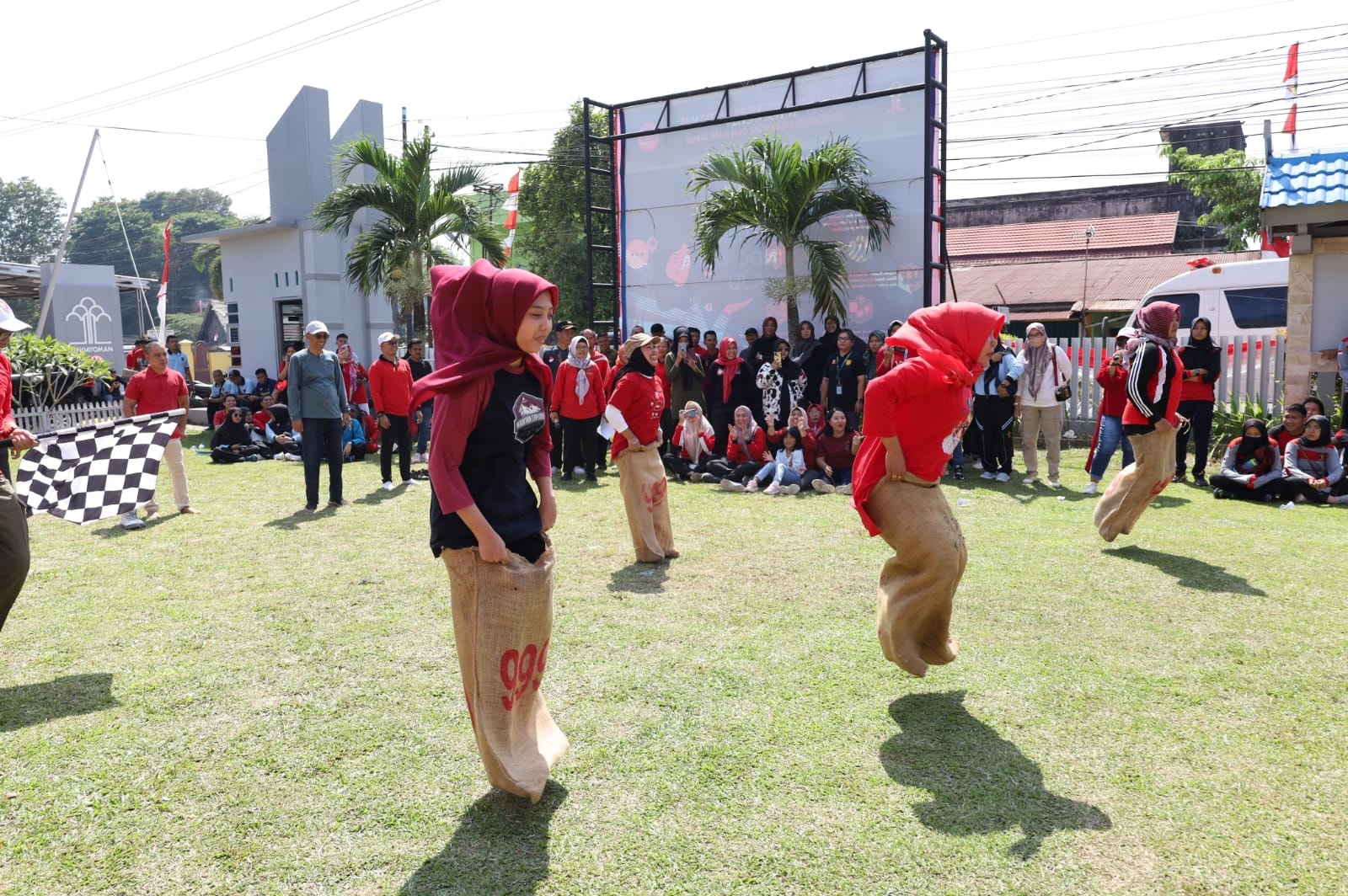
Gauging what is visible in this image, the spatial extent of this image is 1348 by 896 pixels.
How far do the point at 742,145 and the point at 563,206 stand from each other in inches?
589

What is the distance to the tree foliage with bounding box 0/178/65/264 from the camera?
78688 mm

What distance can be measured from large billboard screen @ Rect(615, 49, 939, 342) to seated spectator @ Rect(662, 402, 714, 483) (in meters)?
3.35

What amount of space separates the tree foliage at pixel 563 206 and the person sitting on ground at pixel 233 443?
14.4 m

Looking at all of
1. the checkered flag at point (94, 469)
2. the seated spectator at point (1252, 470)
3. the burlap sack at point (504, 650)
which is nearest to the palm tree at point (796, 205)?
the seated spectator at point (1252, 470)

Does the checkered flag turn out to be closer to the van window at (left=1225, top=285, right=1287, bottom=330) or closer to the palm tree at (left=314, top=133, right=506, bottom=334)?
the palm tree at (left=314, top=133, right=506, bottom=334)

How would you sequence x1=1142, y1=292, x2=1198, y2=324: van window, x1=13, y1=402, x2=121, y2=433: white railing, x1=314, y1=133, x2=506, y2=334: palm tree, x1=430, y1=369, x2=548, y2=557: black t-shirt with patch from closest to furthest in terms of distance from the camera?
x1=430, y1=369, x2=548, y2=557: black t-shirt with patch
x1=1142, y1=292, x2=1198, y2=324: van window
x1=13, y1=402, x2=121, y2=433: white railing
x1=314, y1=133, x2=506, y2=334: palm tree

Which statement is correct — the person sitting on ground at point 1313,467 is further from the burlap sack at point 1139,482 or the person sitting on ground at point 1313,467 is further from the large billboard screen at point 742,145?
the large billboard screen at point 742,145

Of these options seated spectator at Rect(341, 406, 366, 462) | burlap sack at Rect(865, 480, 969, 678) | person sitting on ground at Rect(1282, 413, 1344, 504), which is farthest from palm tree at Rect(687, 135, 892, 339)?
burlap sack at Rect(865, 480, 969, 678)

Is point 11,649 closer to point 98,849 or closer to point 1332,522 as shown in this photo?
point 98,849

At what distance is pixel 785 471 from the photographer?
11.1 meters

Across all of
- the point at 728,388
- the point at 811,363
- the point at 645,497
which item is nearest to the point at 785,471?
the point at 728,388

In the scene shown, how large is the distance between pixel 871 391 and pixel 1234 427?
10362 mm

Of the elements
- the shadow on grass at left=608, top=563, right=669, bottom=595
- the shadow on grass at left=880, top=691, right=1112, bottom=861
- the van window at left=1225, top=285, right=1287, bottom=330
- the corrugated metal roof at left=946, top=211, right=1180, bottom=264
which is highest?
the corrugated metal roof at left=946, top=211, right=1180, bottom=264

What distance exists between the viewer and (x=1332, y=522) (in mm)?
8648
